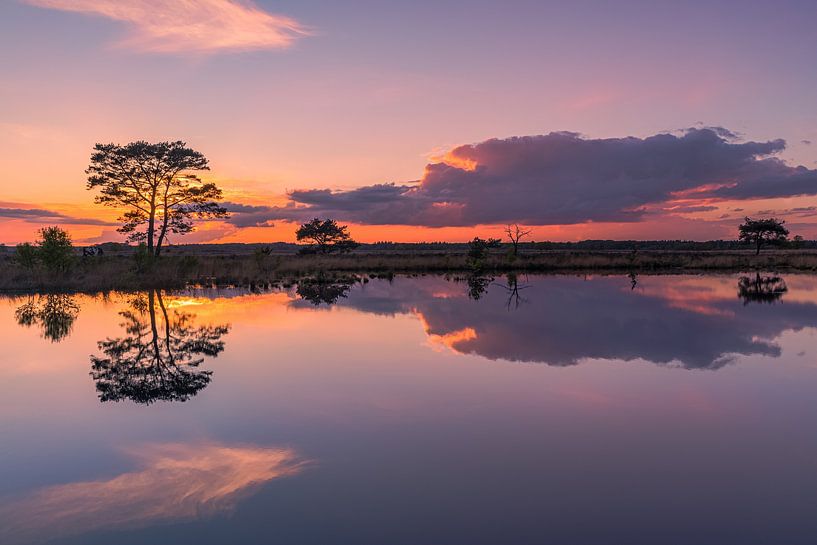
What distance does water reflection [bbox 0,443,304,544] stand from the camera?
19.6ft

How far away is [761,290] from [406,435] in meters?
34.9

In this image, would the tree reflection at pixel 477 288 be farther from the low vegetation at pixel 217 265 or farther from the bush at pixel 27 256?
the bush at pixel 27 256

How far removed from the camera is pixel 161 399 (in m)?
10.8

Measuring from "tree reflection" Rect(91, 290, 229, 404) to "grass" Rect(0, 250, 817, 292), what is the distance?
17.8 meters

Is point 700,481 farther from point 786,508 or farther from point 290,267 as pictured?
point 290,267

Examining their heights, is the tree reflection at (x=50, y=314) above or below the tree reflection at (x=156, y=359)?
above

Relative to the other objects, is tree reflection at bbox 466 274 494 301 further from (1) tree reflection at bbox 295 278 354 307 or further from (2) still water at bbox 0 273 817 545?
(2) still water at bbox 0 273 817 545

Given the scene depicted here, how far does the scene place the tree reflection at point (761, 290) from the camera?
29.4m

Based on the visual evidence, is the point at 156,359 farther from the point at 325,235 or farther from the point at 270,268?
the point at 325,235

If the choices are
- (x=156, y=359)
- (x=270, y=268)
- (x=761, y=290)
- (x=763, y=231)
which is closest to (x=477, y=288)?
(x=761, y=290)

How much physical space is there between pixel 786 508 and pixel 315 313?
1944 centimetres

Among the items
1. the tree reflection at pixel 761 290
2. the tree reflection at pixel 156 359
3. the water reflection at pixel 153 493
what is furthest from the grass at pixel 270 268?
the water reflection at pixel 153 493

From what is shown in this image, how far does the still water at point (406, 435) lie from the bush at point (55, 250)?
19.2 m

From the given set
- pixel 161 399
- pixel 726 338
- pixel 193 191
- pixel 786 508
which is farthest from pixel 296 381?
pixel 193 191
